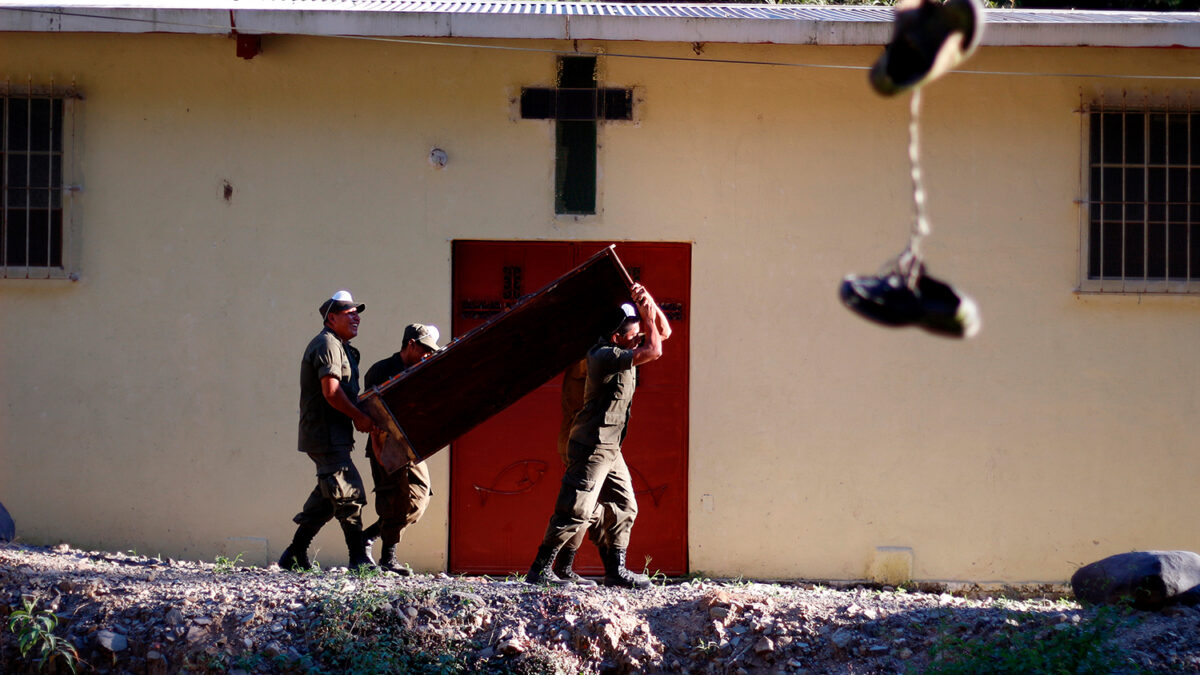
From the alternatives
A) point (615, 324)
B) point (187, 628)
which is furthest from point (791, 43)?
point (187, 628)

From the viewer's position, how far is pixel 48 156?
7.84 meters

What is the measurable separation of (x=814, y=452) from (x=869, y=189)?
6.06 ft

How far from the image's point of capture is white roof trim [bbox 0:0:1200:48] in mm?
7211

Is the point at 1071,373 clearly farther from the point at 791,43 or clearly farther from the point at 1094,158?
the point at 791,43

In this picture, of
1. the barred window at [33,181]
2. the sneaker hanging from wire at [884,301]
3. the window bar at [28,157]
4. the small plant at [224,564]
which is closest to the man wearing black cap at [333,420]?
the small plant at [224,564]

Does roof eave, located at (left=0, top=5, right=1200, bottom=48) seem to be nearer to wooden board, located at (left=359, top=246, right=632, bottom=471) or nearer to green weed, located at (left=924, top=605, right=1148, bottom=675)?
wooden board, located at (left=359, top=246, right=632, bottom=471)

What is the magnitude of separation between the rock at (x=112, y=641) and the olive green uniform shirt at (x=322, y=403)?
1.42 m

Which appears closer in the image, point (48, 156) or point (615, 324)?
point (615, 324)

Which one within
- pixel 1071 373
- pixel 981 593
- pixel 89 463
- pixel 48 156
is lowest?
pixel 981 593

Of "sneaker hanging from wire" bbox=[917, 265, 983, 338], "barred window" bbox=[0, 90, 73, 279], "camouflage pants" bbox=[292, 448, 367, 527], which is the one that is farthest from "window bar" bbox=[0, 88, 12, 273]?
"sneaker hanging from wire" bbox=[917, 265, 983, 338]

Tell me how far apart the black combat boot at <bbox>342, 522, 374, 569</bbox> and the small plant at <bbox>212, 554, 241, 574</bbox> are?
74 centimetres

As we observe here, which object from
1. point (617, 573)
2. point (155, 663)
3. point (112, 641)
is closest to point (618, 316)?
point (617, 573)

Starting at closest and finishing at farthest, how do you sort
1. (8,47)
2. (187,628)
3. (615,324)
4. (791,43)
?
1. (187,628)
2. (615,324)
3. (791,43)
4. (8,47)

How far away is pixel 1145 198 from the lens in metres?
7.92
